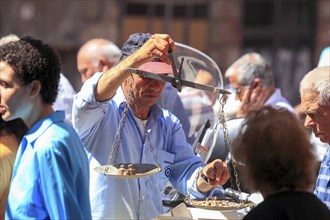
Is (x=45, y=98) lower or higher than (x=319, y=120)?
higher

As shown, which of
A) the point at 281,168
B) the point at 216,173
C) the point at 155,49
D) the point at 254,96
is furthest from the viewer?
the point at 254,96

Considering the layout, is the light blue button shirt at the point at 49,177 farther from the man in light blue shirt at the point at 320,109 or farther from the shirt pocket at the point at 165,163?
the man in light blue shirt at the point at 320,109

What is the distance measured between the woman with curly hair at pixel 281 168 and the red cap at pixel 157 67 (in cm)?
100

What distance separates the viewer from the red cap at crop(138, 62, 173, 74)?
3.84 metres

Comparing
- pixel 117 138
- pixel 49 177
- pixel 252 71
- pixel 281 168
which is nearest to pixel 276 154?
pixel 281 168

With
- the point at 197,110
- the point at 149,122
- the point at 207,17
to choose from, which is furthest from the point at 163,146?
the point at 207,17

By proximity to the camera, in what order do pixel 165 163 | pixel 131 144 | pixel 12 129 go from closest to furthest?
pixel 12 129, pixel 131 144, pixel 165 163

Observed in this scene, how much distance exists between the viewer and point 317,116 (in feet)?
→ 13.3

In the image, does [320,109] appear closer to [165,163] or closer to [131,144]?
[165,163]

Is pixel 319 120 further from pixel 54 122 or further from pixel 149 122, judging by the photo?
pixel 54 122

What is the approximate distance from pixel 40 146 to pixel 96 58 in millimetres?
3605

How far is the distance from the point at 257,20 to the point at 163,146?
852 centimetres

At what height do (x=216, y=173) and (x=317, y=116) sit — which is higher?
(x=317, y=116)

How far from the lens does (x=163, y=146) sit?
4.10 metres
